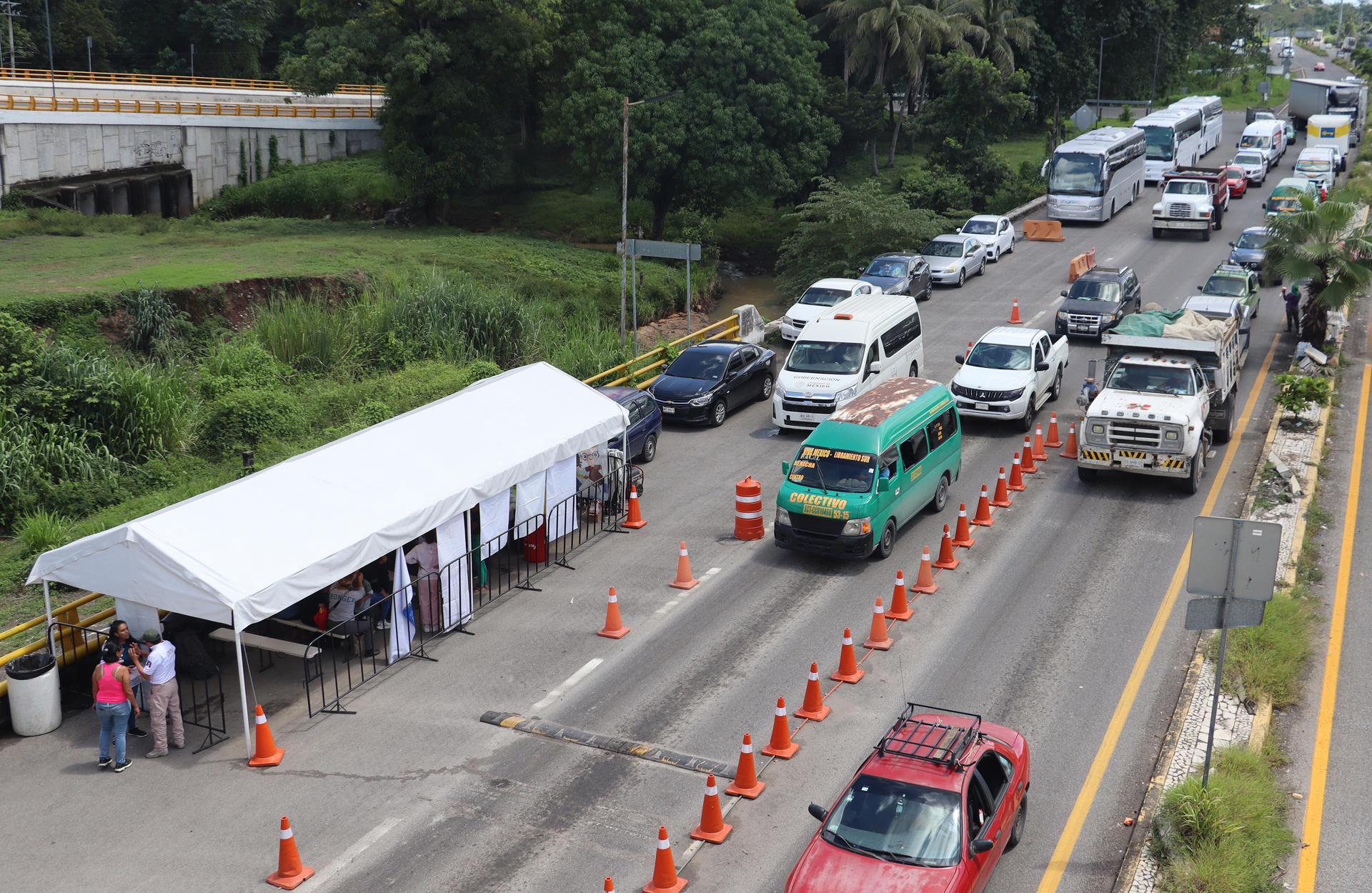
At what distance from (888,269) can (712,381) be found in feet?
39.9

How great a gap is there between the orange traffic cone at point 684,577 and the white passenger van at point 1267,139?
5005 cm

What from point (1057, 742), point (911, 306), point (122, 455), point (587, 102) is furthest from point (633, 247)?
point (587, 102)

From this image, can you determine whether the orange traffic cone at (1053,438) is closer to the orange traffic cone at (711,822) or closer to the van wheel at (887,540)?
the van wheel at (887,540)

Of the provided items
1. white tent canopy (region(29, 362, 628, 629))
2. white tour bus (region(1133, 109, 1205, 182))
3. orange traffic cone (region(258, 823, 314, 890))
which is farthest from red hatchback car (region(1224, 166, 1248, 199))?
orange traffic cone (region(258, 823, 314, 890))

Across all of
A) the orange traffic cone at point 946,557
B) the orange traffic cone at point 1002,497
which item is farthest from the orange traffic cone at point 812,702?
the orange traffic cone at point 1002,497

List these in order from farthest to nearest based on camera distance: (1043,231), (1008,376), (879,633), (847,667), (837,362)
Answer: (1043,231)
(837,362)
(1008,376)
(879,633)
(847,667)

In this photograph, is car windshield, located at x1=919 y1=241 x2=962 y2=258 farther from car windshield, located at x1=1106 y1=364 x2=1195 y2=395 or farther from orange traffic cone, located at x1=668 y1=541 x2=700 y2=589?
orange traffic cone, located at x1=668 y1=541 x2=700 y2=589

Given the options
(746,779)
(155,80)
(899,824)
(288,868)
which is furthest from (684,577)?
(155,80)

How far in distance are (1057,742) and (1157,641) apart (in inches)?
129

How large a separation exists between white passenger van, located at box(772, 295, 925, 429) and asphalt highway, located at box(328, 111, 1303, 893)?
148cm

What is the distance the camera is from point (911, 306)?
2770 cm

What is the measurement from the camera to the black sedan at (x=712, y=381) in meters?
25.8

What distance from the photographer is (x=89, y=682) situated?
594 inches

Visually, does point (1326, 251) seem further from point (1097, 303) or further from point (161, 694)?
point (161, 694)
